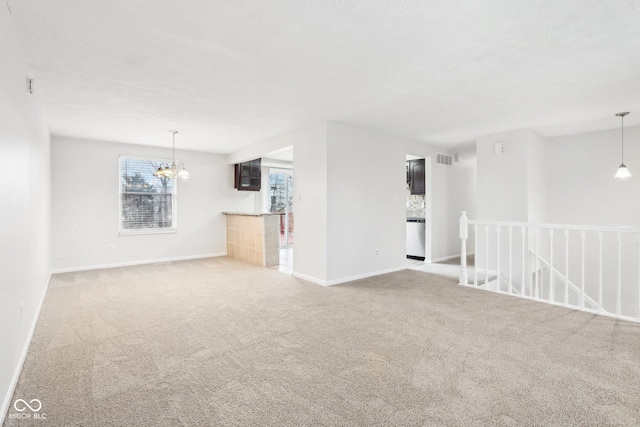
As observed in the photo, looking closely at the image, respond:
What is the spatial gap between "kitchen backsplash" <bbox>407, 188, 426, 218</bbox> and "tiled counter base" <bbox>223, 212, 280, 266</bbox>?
11.8 feet

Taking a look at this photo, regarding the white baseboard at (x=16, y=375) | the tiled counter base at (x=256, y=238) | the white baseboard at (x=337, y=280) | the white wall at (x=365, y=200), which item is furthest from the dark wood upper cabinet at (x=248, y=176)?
the white baseboard at (x=16, y=375)

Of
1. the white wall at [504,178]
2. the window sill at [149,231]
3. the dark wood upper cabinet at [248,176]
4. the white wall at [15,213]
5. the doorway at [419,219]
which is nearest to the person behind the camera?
the white wall at [15,213]

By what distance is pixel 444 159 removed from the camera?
7000 millimetres

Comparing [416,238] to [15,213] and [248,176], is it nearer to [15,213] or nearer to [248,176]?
[248,176]

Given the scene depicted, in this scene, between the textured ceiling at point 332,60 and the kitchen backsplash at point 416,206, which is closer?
the textured ceiling at point 332,60

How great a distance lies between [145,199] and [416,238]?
6.00m

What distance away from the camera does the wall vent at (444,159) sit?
22.5ft

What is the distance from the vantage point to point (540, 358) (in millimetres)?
2422

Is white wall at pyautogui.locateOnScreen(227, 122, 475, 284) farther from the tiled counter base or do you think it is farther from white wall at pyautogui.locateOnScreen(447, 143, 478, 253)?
white wall at pyautogui.locateOnScreen(447, 143, 478, 253)

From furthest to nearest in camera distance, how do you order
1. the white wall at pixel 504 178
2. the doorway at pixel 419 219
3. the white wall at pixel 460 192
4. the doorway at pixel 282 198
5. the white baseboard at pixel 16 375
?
the doorway at pixel 282 198
the white wall at pixel 460 192
the doorway at pixel 419 219
the white wall at pixel 504 178
the white baseboard at pixel 16 375

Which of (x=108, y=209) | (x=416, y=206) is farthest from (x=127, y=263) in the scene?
(x=416, y=206)

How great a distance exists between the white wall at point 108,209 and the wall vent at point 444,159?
5.05 metres

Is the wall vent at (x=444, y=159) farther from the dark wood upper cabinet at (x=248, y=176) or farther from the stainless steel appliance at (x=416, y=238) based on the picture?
the dark wood upper cabinet at (x=248, y=176)

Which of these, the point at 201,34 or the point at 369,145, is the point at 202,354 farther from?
the point at 369,145
